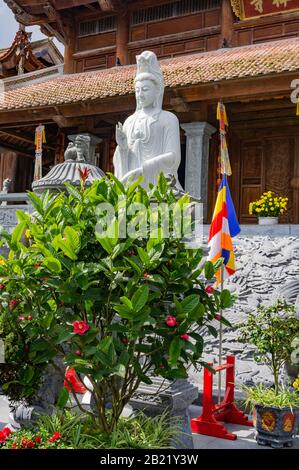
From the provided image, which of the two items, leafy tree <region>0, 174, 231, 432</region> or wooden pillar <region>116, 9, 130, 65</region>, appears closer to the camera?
leafy tree <region>0, 174, 231, 432</region>

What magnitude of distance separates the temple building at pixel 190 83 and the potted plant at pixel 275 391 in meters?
6.03

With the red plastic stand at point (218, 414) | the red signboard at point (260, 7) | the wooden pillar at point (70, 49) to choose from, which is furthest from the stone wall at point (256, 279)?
the wooden pillar at point (70, 49)

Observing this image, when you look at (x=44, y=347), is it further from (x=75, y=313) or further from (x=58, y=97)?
(x=58, y=97)

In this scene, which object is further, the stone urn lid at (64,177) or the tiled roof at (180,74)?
the tiled roof at (180,74)

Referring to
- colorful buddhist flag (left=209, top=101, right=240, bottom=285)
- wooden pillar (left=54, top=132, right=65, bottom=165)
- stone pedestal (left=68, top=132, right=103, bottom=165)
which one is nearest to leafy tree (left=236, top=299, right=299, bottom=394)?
colorful buddhist flag (left=209, top=101, right=240, bottom=285)

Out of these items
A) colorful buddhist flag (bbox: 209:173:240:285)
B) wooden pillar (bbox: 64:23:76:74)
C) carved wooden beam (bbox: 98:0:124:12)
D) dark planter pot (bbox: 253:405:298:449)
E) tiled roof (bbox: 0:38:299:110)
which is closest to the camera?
dark planter pot (bbox: 253:405:298:449)

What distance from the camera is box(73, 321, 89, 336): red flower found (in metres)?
2.75

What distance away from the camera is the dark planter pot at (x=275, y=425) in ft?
14.5

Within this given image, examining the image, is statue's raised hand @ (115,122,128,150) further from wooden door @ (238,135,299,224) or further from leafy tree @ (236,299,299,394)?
wooden door @ (238,135,299,224)

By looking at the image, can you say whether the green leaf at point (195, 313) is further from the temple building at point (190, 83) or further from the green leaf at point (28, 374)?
the temple building at point (190, 83)

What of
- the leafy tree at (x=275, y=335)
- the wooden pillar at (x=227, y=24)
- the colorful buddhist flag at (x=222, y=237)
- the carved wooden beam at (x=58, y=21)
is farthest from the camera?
the carved wooden beam at (x=58, y=21)
